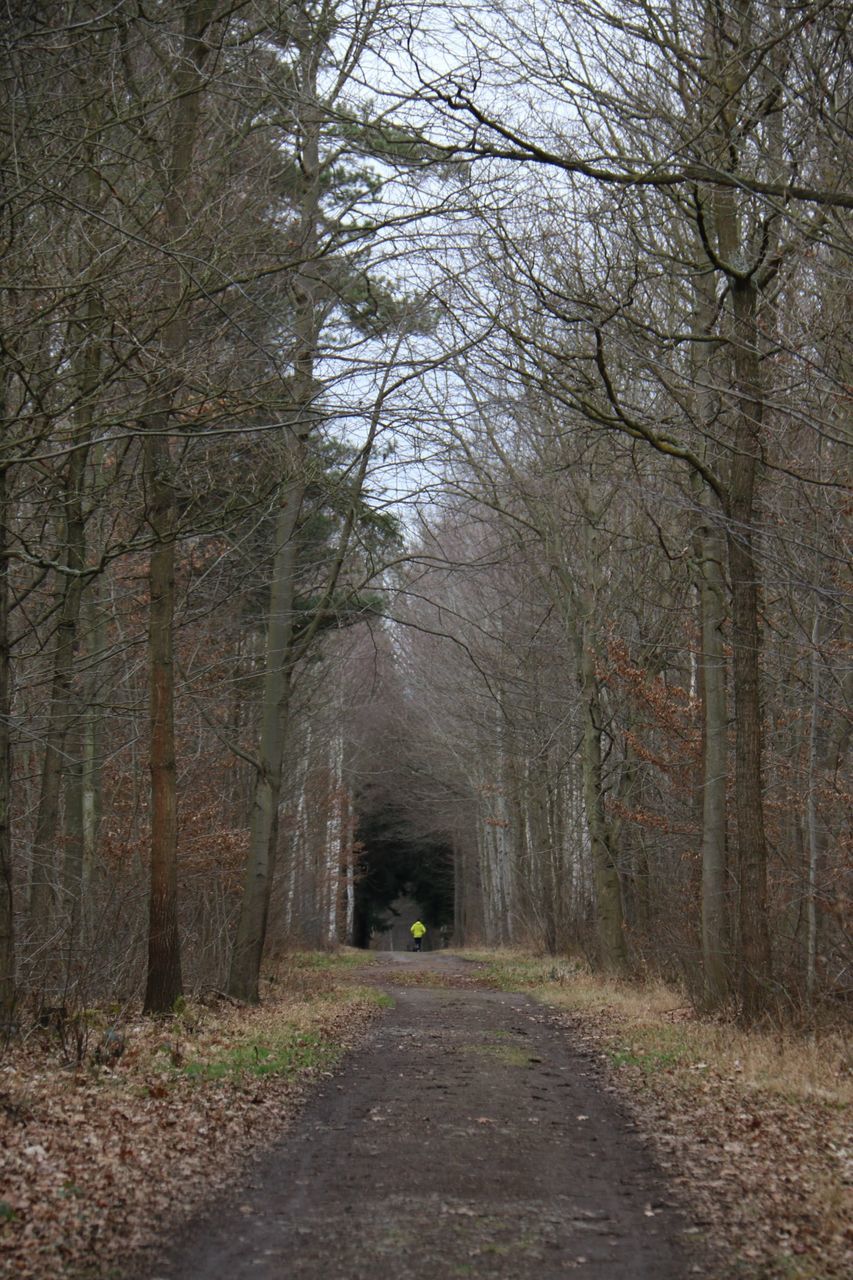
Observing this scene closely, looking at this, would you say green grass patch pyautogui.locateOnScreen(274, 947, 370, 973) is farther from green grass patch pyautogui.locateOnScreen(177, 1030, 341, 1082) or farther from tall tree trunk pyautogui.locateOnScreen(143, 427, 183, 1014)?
green grass patch pyautogui.locateOnScreen(177, 1030, 341, 1082)

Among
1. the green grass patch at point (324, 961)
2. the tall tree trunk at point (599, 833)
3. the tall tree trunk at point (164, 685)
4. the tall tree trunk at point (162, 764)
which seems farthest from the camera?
the green grass patch at point (324, 961)

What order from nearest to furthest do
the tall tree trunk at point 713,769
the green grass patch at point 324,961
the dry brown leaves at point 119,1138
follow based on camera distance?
Answer: the dry brown leaves at point 119,1138 < the tall tree trunk at point 713,769 < the green grass patch at point 324,961

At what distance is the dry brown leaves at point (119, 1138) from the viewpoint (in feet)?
17.2

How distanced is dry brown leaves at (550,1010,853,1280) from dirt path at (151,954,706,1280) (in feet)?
0.72

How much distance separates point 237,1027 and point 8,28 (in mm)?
8956

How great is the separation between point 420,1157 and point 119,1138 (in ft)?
5.65

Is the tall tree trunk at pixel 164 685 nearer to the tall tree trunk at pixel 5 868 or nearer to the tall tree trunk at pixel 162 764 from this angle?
the tall tree trunk at pixel 162 764

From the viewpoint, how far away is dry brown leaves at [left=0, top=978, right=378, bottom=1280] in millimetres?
5230

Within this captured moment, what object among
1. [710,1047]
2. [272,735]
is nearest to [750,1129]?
[710,1047]

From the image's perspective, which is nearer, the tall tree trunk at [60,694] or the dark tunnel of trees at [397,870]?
the tall tree trunk at [60,694]

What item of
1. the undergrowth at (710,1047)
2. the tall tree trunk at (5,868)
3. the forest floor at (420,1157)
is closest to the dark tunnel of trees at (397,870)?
the undergrowth at (710,1047)

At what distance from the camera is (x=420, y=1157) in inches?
276

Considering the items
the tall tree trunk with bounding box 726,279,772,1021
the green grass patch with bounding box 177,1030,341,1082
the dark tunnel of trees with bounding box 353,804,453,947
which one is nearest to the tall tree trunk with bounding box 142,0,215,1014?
the green grass patch with bounding box 177,1030,341,1082

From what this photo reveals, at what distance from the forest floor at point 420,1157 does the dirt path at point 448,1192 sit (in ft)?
0.07
